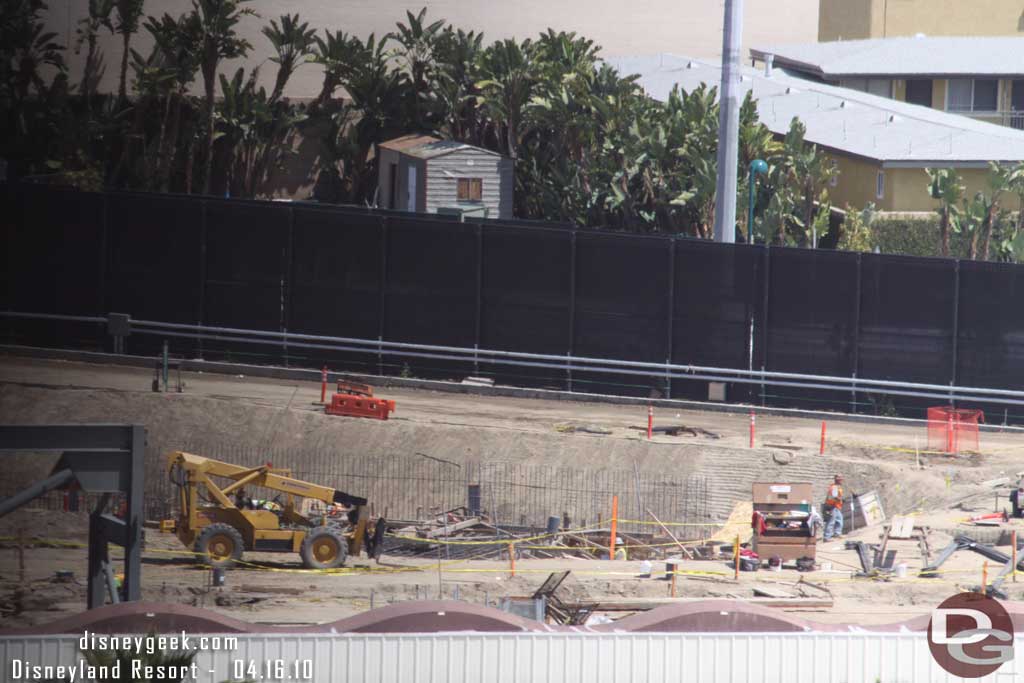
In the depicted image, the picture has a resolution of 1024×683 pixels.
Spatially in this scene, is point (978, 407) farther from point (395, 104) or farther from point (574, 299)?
point (395, 104)

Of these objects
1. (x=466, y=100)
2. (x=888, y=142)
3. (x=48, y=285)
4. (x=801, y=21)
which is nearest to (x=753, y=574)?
(x=48, y=285)

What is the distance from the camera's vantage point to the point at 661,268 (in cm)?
4238

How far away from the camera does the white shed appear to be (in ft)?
186

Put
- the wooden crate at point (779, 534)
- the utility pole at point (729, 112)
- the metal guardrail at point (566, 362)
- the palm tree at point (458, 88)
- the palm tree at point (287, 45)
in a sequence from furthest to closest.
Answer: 1. the palm tree at point (287, 45)
2. the palm tree at point (458, 88)
3. the utility pole at point (729, 112)
4. the metal guardrail at point (566, 362)
5. the wooden crate at point (779, 534)

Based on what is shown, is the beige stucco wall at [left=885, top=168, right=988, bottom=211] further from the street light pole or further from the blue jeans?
the blue jeans

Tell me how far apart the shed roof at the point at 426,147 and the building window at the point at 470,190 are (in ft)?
3.60

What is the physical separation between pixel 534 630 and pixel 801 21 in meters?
72.7

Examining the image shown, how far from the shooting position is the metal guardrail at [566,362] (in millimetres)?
40969

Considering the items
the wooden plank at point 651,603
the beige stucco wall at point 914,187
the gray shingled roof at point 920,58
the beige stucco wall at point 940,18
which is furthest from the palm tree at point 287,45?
the wooden plank at point 651,603

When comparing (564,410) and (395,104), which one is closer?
(564,410)

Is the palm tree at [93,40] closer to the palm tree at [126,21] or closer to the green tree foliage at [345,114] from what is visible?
the green tree foliage at [345,114]

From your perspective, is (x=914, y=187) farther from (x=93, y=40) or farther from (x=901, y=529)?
(x=93, y=40)

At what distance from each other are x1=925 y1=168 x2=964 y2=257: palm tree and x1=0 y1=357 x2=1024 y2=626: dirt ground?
13740 millimetres

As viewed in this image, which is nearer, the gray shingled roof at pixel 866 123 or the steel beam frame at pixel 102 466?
the steel beam frame at pixel 102 466
